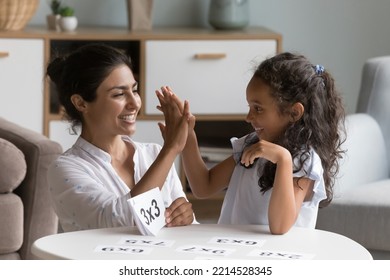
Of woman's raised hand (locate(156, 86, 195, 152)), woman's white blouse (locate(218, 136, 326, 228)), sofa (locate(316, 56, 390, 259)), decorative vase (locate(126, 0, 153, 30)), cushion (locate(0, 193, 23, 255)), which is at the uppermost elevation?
woman's raised hand (locate(156, 86, 195, 152))

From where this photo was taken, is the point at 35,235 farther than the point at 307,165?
Yes

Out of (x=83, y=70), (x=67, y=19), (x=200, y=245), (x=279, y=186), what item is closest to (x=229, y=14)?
(x=67, y=19)

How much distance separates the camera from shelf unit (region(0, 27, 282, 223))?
4.07m

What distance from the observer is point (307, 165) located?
203 centimetres

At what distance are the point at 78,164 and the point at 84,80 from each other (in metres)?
0.20

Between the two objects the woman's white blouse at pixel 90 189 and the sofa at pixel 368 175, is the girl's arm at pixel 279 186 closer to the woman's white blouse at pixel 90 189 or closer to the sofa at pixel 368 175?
the woman's white blouse at pixel 90 189

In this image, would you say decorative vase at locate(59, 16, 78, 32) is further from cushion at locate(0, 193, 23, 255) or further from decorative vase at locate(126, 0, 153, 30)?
cushion at locate(0, 193, 23, 255)

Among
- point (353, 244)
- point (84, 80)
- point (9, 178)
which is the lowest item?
point (9, 178)

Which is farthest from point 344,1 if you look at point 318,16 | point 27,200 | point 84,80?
point 84,80

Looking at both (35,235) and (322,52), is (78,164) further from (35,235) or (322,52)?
(322,52)

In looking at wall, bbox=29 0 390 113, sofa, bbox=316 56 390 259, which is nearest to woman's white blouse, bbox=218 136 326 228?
sofa, bbox=316 56 390 259

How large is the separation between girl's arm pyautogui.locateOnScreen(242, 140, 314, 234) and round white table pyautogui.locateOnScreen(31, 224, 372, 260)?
0.03 metres

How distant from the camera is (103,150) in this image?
222cm

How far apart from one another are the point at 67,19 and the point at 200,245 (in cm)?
249
